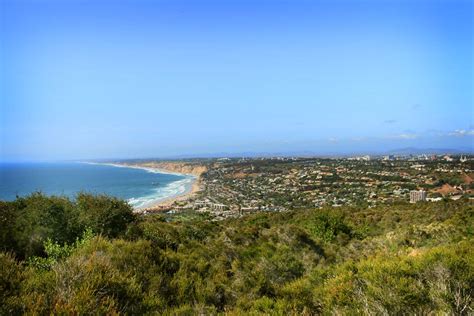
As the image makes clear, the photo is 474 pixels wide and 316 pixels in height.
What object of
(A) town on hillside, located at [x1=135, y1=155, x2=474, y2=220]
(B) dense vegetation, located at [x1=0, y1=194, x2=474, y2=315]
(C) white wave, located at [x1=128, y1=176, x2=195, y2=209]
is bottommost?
(C) white wave, located at [x1=128, y1=176, x2=195, y2=209]

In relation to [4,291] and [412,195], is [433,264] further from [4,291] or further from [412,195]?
[412,195]

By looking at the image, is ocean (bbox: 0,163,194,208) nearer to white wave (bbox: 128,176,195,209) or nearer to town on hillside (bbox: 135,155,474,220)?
white wave (bbox: 128,176,195,209)

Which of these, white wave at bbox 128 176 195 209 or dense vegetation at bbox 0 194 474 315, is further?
white wave at bbox 128 176 195 209

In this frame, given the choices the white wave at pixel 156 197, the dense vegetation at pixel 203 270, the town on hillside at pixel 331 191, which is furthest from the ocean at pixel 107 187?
the dense vegetation at pixel 203 270

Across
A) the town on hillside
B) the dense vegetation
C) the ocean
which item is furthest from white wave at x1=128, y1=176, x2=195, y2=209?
the dense vegetation

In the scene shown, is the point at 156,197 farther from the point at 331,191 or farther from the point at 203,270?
the point at 203,270

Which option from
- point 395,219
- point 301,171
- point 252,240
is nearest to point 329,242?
point 252,240

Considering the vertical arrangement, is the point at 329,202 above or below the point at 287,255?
below

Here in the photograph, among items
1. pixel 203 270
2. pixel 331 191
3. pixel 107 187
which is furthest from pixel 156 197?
pixel 203 270
